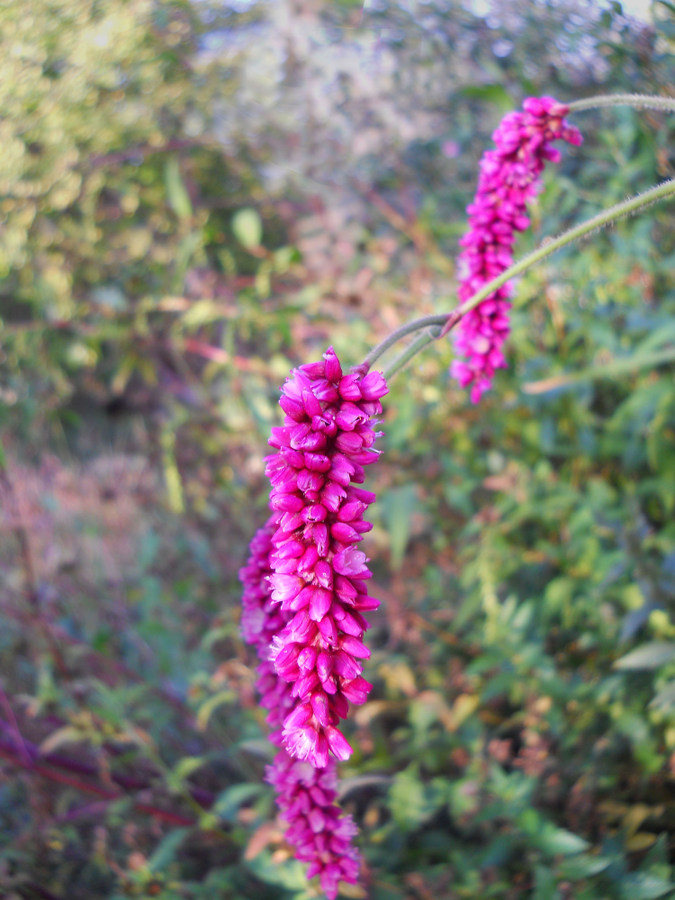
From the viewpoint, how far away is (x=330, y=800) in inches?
38.7

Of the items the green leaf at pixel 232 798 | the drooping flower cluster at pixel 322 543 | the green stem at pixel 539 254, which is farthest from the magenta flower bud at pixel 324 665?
the green leaf at pixel 232 798

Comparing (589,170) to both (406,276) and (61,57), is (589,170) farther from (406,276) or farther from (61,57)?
(61,57)

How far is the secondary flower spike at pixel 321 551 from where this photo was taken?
28.0 inches

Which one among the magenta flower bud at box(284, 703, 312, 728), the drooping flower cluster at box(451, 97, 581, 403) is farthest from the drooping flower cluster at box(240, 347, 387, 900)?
the drooping flower cluster at box(451, 97, 581, 403)

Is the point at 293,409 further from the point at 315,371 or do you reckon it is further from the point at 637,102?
the point at 637,102

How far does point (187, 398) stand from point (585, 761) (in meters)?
2.07

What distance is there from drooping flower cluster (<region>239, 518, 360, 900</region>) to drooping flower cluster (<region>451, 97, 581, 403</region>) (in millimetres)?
461

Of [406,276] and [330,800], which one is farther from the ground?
[406,276]

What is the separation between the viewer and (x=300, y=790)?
978 millimetres

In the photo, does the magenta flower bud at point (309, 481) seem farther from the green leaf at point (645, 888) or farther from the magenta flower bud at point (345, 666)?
the green leaf at point (645, 888)

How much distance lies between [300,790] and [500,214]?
0.96m

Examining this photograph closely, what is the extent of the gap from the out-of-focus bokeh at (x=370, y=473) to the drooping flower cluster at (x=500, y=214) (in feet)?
0.96

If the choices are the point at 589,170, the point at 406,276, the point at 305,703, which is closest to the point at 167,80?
the point at 406,276

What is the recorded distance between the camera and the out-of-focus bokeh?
5.65 ft
